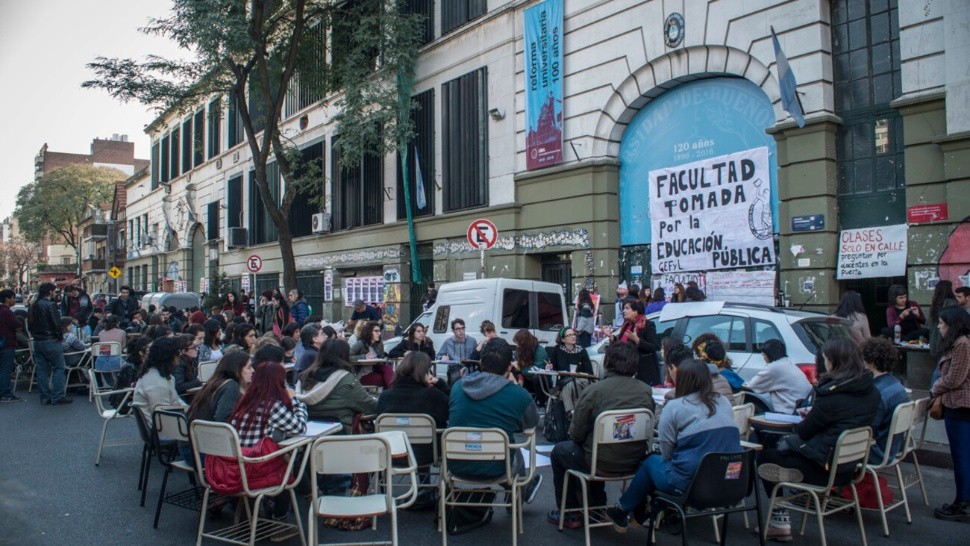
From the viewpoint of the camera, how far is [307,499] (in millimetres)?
6660

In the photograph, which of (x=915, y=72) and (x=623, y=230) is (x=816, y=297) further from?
(x=623, y=230)

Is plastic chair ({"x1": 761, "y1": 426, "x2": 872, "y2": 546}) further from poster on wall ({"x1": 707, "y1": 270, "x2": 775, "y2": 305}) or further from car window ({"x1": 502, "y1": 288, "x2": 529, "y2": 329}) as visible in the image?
poster on wall ({"x1": 707, "y1": 270, "x2": 775, "y2": 305})

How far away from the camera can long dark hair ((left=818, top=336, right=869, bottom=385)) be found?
5.34 metres

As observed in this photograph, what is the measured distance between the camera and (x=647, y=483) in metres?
5.16

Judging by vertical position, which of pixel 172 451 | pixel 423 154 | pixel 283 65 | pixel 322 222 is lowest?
pixel 172 451

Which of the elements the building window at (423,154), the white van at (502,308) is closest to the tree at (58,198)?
the building window at (423,154)

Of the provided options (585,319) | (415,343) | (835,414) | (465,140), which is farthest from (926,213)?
(465,140)

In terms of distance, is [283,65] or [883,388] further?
[283,65]

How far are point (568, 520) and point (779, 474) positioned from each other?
168 centimetres

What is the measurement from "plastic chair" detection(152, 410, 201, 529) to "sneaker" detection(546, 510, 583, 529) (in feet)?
9.69

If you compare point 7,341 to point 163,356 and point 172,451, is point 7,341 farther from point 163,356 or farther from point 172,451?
point 172,451

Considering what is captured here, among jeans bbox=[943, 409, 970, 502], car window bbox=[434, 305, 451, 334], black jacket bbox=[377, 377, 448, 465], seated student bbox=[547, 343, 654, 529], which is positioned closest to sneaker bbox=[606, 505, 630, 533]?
seated student bbox=[547, 343, 654, 529]

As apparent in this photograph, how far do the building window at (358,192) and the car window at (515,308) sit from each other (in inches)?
479

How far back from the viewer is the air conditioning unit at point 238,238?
34031mm
